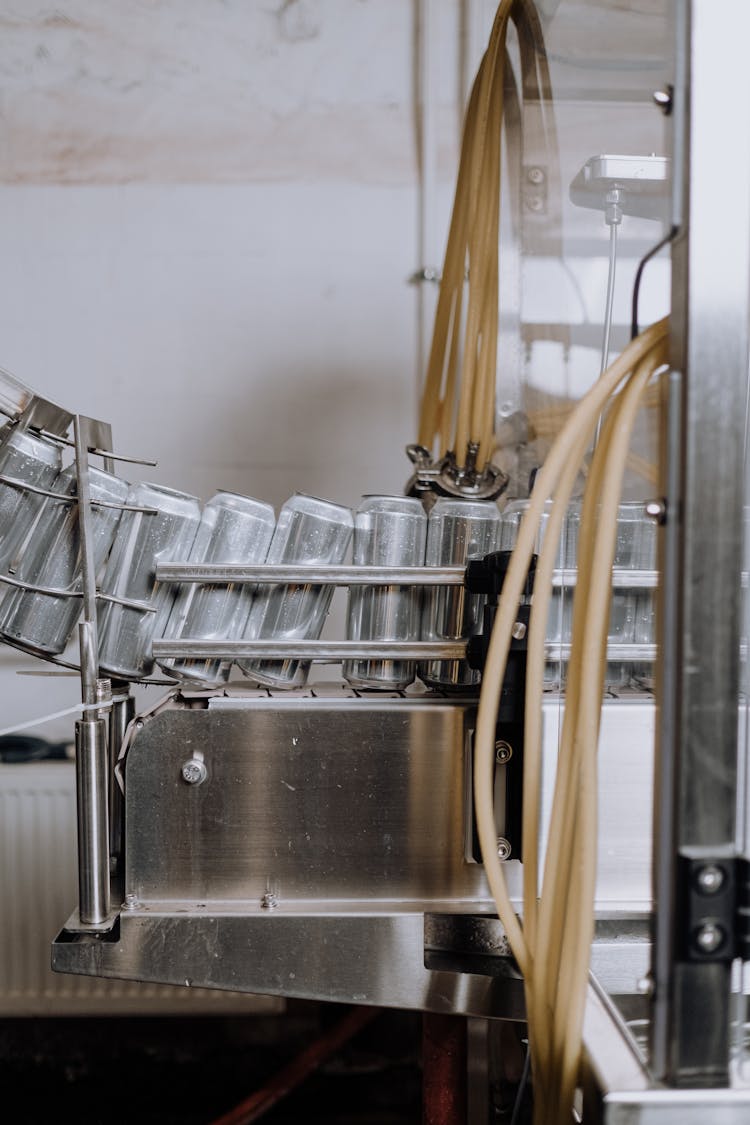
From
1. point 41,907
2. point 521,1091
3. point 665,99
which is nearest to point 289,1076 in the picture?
point 41,907

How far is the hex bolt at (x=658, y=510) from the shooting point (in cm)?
54

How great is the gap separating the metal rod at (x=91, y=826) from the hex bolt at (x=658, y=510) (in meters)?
0.57

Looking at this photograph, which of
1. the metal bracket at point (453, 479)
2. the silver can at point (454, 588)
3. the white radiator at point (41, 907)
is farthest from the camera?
the white radiator at point (41, 907)

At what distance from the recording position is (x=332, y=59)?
1834mm

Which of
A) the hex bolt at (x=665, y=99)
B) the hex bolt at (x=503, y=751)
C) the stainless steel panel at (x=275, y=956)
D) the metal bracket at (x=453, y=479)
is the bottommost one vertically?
the stainless steel panel at (x=275, y=956)

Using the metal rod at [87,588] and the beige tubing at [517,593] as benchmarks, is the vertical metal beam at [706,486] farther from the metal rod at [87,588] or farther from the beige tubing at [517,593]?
the metal rod at [87,588]

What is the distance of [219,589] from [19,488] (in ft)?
0.73

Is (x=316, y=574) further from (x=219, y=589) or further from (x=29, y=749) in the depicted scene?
(x=29, y=749)

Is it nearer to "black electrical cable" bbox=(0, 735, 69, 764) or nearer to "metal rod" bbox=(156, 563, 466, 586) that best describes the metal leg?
"metal rod" bbox=(156, 563, 466, 586)

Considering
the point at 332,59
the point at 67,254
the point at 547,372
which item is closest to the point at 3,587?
the point at 547,372

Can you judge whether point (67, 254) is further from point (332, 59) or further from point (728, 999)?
point (728, 999)

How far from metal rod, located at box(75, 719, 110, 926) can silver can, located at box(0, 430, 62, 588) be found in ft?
0.64

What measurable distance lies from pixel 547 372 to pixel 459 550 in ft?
0.94

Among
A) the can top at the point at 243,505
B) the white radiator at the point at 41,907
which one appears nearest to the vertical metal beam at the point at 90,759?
the can top at the point at 243,505
